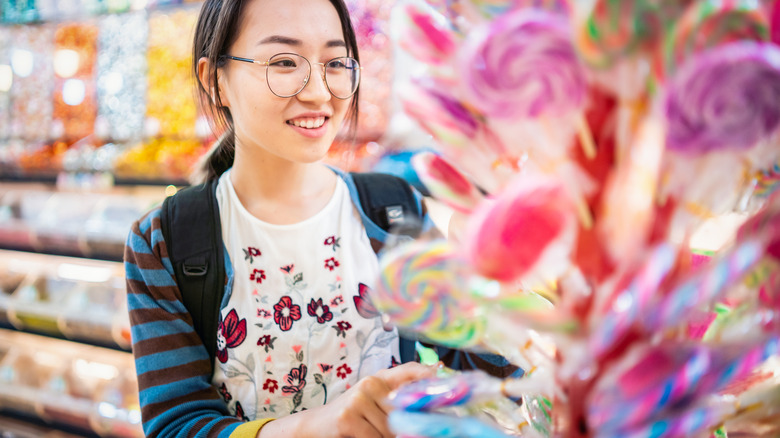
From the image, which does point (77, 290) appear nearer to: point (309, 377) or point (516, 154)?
point (309, 377)

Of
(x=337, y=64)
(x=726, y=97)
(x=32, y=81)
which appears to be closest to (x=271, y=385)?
(x=337, y=64)

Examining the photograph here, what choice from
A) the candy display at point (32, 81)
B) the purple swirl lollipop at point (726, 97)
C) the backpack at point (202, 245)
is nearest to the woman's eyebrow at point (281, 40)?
the backpack at point (202, 245)

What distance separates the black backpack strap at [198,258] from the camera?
93 centimetres

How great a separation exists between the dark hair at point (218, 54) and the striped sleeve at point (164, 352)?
264 mm

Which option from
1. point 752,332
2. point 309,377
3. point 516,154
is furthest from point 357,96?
point 752,332

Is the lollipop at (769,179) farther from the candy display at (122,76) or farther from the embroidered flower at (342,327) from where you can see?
the candy display at (122,76)

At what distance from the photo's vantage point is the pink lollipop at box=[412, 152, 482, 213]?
1.42 ft

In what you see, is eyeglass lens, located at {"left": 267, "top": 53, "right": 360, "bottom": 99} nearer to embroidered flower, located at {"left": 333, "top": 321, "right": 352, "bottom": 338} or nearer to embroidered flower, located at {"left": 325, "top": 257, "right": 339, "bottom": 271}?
embroidered flower, located at {"left": 325, "top": 257, "right": 339, "bottom": 271}

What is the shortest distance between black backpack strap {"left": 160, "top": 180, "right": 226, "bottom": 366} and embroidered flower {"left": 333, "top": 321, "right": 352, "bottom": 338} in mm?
228

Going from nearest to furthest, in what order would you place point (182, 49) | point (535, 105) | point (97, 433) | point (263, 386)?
1. point (535, 105)
2. point (263, 386)
3. point (97, 433)
4. point (182, 49)

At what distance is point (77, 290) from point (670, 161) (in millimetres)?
2667

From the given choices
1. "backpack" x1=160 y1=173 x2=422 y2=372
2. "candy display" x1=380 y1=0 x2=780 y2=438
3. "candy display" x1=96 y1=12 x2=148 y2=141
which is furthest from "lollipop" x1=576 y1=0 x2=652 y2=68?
"candy display" x1=96 y1=12 x2=148 y2=141

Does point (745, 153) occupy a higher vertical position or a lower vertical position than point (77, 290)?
higher

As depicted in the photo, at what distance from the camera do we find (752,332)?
373mm
